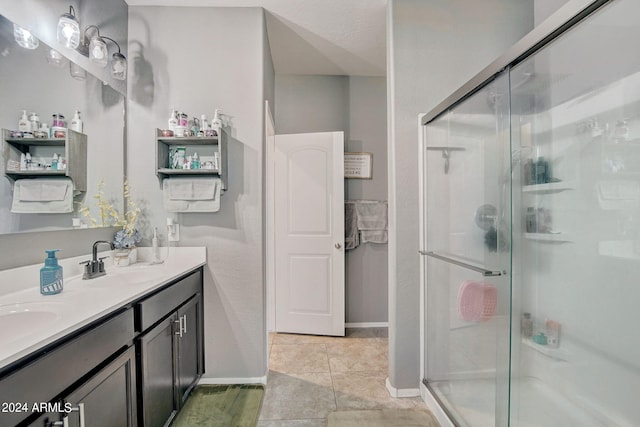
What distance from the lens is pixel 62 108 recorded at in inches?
65.2

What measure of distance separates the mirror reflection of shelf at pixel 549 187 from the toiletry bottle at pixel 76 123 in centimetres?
225

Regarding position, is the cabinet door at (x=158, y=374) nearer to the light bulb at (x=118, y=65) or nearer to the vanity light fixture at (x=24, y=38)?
the vanity light fixture at (x=24, y=38)

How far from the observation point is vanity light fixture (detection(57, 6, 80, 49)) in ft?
5.38

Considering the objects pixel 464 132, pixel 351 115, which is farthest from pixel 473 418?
pixel 351 115

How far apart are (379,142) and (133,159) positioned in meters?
2.30

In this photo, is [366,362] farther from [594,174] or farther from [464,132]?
[594,174]

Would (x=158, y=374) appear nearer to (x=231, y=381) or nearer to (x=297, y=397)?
(x=231, y=381)

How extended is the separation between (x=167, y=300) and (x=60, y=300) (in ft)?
1.58

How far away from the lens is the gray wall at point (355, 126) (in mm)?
3361

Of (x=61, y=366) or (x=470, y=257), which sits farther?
(x=470, y=257)

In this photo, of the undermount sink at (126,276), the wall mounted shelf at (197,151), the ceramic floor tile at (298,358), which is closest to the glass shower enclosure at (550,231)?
the ceramic floor tile at (298,358)

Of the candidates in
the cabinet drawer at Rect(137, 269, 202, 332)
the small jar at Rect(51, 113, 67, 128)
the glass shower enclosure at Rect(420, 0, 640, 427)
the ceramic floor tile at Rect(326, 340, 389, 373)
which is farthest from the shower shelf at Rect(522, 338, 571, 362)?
the small jar at Rect(51, 113, 67, 128)

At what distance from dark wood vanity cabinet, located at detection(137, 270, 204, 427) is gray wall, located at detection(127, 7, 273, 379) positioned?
0.56ft

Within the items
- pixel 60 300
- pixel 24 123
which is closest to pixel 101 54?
pixel 24 123
